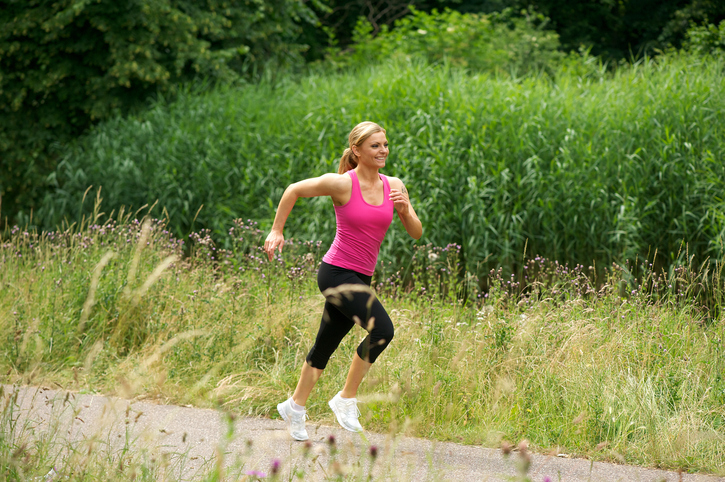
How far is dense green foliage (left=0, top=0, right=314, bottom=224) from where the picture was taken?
36.3 feet

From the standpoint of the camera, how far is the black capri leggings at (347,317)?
141 inches

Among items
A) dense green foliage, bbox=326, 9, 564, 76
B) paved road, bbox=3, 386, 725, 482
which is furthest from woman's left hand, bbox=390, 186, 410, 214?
dense green foliage, bbox=326, 9, 564, 76

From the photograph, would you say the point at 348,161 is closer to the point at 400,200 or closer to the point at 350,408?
the point at 400,200

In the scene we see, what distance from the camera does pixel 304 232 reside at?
333 inches

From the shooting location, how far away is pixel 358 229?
12.2 ft

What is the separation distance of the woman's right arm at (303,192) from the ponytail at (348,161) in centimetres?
30

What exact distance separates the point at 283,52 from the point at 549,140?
25.0 feet

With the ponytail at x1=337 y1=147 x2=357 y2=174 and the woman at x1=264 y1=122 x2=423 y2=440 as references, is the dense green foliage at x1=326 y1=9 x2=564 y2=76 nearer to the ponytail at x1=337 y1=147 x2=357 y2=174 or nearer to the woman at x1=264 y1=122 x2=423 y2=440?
the ponytail at x1=337 y1=147 x2=357 y2=174

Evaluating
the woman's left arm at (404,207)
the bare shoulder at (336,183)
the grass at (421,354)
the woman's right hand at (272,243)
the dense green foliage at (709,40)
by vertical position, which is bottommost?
the grass at (421,354)

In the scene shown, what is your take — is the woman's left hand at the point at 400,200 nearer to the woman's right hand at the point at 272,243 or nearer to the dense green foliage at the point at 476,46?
the woman's right hand at the point at 272,243

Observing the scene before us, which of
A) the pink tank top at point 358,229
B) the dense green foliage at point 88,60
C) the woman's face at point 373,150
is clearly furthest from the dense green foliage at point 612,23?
the pink tank top at point 358,229

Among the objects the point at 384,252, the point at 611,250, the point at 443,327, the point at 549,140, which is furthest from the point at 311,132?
the point at 443,327

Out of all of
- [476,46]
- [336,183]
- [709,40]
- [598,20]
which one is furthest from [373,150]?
[598,20]

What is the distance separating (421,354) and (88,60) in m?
9.93
